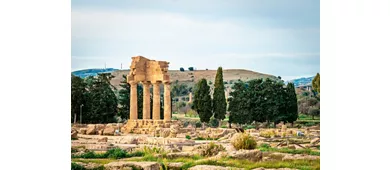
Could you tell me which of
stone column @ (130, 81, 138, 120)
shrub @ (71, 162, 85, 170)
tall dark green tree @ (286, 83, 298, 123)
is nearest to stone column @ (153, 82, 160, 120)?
stone column @ (130, 81, 138, 120)

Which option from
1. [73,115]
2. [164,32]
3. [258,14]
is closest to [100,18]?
[164,32]

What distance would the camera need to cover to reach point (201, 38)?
16.2 m

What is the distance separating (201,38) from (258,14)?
1.56 m

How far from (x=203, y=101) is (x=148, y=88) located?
1.76 m

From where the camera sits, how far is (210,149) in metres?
15.6

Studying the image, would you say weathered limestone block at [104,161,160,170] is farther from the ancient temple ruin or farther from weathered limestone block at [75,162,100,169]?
the ancient temple ruin

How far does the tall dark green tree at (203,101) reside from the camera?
16156mm

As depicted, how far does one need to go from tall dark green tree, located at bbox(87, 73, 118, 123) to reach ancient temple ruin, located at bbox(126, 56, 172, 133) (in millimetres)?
533

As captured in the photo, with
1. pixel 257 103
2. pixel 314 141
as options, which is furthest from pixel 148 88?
pixel 314 141

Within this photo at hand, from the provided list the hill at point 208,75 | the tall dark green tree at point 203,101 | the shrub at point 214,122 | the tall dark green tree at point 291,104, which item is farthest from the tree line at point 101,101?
the tall dark green tree at point 291,104

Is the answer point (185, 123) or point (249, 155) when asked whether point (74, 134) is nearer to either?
point (185, 123)

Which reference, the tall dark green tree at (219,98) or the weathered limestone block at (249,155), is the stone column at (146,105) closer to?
the tall dark green tree at (219,98)

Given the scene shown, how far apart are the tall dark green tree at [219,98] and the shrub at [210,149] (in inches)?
31.5
